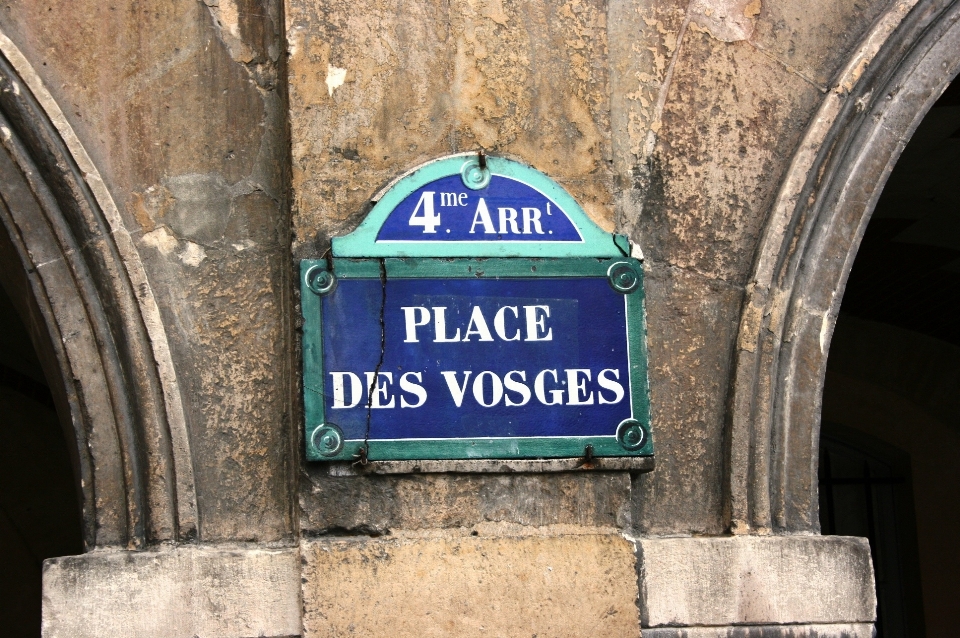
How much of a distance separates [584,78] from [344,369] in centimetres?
85

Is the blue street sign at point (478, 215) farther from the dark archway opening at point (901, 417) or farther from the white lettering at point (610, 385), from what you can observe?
the dark archway opening at point (901, 417)

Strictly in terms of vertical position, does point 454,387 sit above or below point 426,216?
below

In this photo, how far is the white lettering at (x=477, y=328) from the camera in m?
2.53

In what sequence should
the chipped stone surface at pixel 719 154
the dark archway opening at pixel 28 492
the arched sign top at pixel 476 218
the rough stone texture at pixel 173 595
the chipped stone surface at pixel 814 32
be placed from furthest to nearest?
the dark archway opening at pixel 28 492, the chipped stone surface at pixel 814 32, the chipped stone surface at pixel 719 154, the arched sign top at pixel 476 218, the rough stone texture at pixel 173 595

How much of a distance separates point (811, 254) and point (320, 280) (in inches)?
43.1

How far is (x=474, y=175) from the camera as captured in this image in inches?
103

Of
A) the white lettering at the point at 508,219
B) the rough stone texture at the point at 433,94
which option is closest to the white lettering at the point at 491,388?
the white lettering at the point at 508,219

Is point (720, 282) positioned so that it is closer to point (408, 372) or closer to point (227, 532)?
point (408, 372)

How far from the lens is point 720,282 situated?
2719 mm

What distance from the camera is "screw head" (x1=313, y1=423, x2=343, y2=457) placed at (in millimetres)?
2428

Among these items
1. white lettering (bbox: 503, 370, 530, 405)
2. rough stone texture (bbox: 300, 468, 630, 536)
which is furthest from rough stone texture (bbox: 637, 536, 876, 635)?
white lettering (bbox: 503, 370, 530, 405)

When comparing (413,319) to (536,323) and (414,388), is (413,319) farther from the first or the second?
(536,323)

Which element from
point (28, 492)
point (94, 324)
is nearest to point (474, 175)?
point (94, 324)

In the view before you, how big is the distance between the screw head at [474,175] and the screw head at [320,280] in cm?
36
